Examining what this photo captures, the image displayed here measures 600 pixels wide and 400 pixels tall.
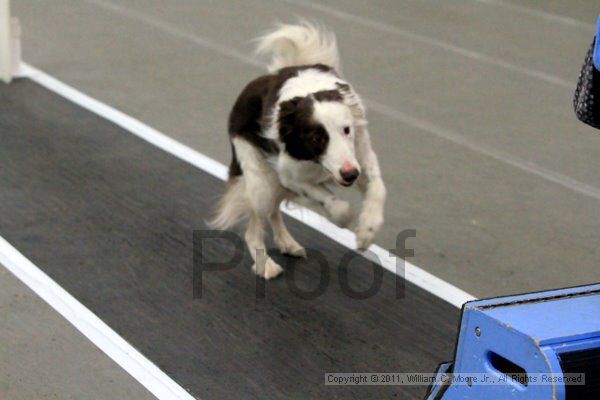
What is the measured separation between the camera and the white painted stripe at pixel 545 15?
10969 mm

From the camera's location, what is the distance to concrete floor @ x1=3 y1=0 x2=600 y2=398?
5.98 meters

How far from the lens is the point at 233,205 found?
218 inches

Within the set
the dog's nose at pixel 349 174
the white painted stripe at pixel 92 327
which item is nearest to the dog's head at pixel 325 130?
the dog's nose at pixel 349 174

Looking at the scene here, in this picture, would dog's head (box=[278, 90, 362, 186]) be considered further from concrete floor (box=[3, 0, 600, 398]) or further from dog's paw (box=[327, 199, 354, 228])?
concrete floor (box=[3, 0, 600, 398])

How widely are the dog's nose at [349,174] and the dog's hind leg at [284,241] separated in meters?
1.04

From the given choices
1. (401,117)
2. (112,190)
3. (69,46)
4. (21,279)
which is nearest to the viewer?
(21,279)

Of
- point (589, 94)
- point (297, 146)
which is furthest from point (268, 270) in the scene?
point (589, 94)

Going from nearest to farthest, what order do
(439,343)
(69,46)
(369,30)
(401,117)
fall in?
(439,343), (401,117), (69,46), (369,30)

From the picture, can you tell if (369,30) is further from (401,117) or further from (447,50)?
(401,117)

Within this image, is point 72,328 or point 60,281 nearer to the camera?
point 72,328

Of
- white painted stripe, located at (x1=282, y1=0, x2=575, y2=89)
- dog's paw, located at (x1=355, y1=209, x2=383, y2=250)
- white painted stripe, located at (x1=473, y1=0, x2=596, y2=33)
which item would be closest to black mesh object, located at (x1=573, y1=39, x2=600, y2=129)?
dog's paw, located at (x1=355, y1=209, x2=383, y2=250)

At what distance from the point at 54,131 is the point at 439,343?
391 cm

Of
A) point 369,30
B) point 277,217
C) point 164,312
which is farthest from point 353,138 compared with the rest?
point 369,30

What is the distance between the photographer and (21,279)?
17.4 ft
